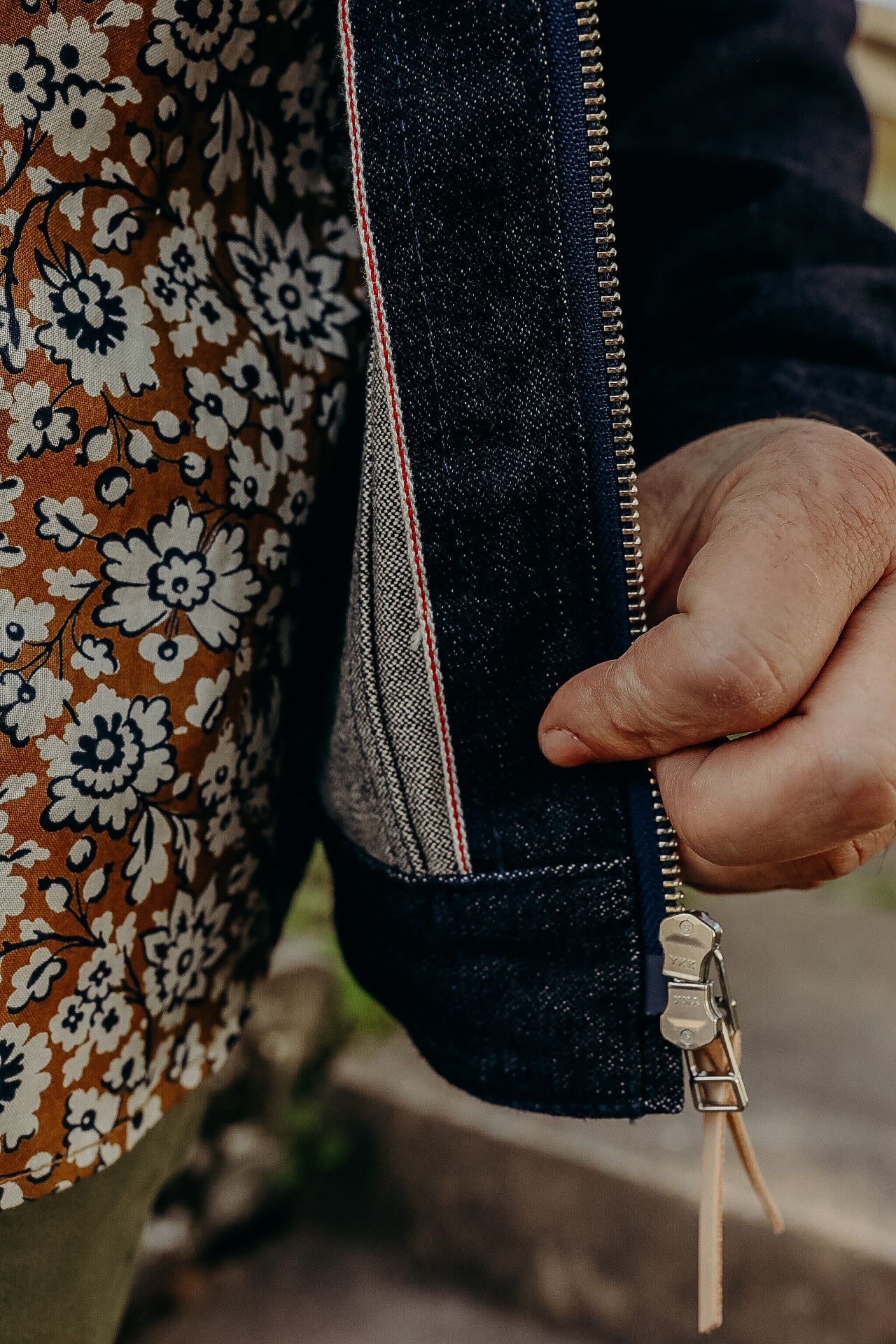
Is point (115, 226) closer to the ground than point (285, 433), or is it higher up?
higher up

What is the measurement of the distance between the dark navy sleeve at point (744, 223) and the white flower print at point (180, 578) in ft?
1.17

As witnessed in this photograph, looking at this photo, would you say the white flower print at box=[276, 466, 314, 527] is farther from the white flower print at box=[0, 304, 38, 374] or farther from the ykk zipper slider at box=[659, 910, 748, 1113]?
the ykk zipper slider at box=[659, 910, 748, 1113]

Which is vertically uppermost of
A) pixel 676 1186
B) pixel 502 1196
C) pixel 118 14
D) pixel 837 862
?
pixel 118 14

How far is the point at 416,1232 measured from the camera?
6.68 feet

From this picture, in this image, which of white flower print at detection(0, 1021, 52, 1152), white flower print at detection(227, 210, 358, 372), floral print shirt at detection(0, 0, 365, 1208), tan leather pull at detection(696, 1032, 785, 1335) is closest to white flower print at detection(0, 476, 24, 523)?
floral print shirt at detection(0, 0, 365, 1208)

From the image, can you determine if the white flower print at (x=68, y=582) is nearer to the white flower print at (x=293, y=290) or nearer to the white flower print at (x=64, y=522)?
the white flower print at (x=64, y=522)

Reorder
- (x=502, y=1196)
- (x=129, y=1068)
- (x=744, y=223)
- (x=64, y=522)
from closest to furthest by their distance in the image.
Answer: (x=64, y=522) < (x=129, y=1068) < (x=744, y=223) < (x=502, y=1196)

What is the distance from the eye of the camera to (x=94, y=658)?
2.06 ft

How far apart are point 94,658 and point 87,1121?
1.08 feet

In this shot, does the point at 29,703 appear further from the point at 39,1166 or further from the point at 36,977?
the point at 39,1166

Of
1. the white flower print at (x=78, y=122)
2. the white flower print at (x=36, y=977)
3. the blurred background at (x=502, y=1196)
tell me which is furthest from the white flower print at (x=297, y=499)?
the blurred background at (x=502, y=1196)

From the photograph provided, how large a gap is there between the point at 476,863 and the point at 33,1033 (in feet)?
1.02

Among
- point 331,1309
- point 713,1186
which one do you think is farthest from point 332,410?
point 331,1309

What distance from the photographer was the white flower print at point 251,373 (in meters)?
0.67
